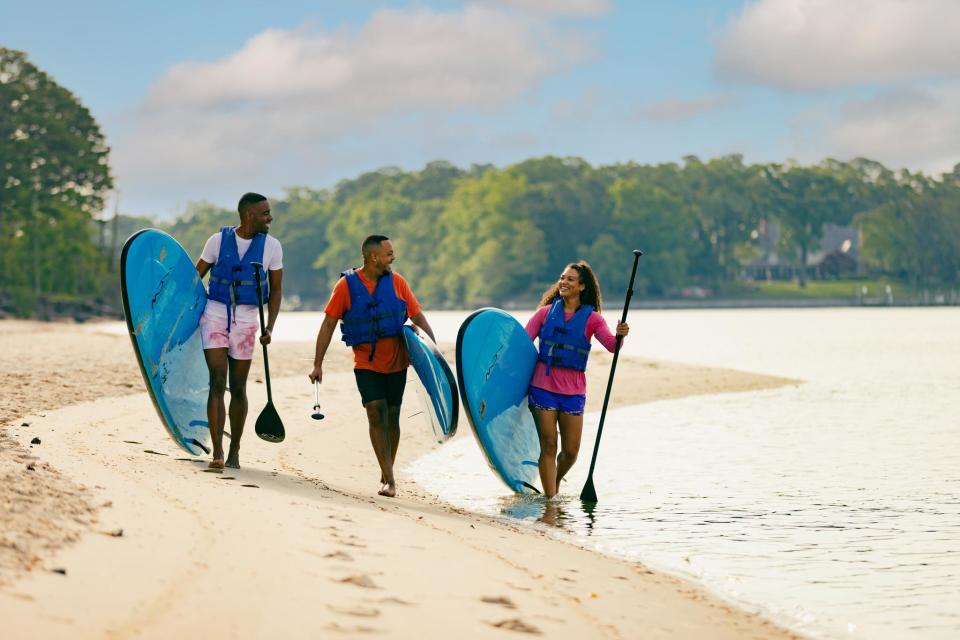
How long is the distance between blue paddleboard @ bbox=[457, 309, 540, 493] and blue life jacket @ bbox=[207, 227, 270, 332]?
1627mm

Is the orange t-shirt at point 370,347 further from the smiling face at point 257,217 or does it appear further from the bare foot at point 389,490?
the bare foot at point 389,490

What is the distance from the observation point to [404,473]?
Answer: 36.2 feet

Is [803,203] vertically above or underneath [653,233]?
above

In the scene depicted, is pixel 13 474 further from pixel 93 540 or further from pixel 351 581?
pixel 351 581

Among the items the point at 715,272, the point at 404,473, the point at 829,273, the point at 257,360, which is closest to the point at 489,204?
the point at 715,272

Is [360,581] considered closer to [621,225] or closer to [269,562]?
[269,562]

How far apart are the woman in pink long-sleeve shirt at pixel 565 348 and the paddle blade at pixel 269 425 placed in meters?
1.72

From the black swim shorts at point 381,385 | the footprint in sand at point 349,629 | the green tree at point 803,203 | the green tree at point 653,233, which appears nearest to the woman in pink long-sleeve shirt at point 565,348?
the black swim shorts at point 381,385

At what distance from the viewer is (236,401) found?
7.84m

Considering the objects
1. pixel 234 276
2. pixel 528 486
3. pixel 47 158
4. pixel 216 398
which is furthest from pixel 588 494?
pixel 47 158

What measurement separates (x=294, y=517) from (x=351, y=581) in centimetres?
128

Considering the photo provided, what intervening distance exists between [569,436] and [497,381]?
2.09 ft

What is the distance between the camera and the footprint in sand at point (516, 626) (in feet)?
15.7

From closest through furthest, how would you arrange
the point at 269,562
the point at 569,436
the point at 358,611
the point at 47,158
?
the point at 358,611 → the point at 269,562 → the point at 569,436 → the point at 47,158
